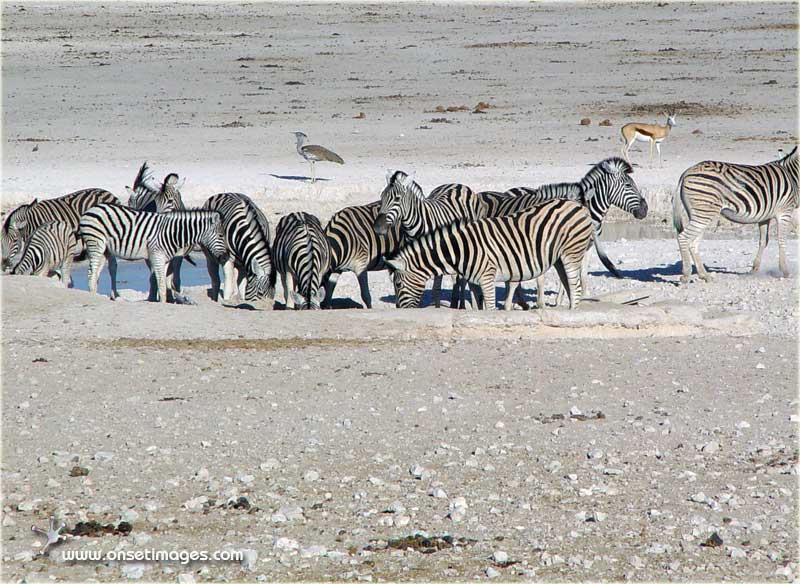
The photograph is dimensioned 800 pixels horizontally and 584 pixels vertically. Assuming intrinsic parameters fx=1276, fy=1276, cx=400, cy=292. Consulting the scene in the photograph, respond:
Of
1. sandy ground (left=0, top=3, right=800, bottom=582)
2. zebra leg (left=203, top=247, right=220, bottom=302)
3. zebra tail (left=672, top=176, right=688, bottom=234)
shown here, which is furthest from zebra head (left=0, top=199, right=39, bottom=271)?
zebra tail (left=672, top=176, right=688, bottom=234)

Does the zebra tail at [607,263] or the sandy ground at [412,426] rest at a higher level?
the zebra tail at [607,263]

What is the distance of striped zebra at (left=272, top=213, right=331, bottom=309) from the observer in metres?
10.4

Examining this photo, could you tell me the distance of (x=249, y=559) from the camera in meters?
4.92

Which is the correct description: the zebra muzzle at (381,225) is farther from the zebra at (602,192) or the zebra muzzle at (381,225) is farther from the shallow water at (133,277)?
the shallow water at (133,277)

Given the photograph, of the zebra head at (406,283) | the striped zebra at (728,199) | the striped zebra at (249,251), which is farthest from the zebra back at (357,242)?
the striped zebra at (728,199)

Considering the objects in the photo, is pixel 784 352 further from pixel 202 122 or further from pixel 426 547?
pixel 202 122


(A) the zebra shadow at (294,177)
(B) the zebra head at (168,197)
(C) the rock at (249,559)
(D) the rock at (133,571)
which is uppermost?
(A) the zebra shadow at (294,177)

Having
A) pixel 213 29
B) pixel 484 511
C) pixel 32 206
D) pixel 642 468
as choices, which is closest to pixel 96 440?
pixel 484 511

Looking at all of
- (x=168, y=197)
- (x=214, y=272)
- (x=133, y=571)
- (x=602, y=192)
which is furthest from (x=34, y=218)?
(x=133, y=571)

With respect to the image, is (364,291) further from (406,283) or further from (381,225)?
(406,283)

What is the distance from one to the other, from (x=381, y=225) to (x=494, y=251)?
1260 mm

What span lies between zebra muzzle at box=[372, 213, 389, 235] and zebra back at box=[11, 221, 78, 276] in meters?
3.00

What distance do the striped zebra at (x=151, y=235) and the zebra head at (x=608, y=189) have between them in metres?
3.53

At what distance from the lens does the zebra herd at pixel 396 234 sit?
9867mm
